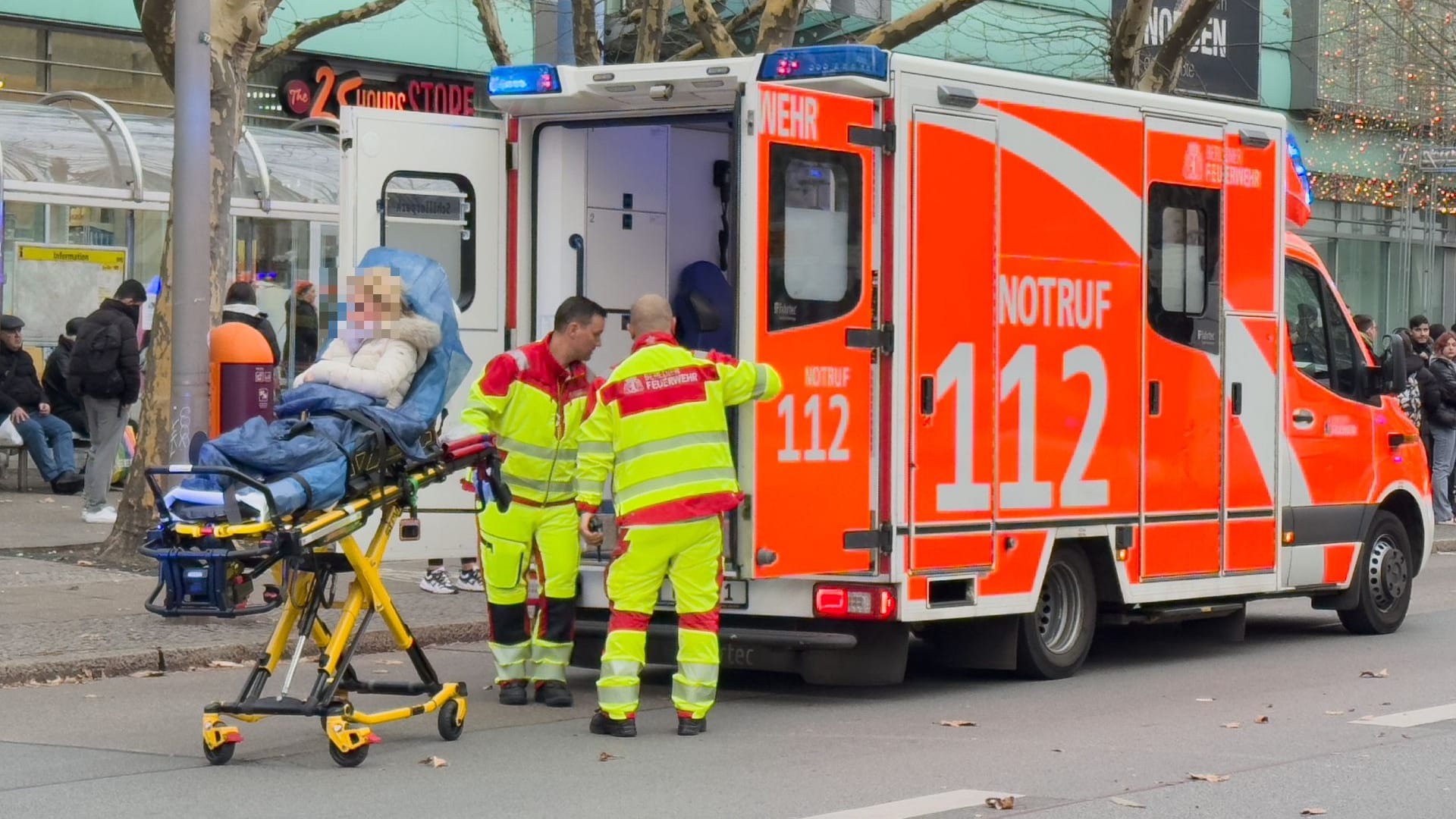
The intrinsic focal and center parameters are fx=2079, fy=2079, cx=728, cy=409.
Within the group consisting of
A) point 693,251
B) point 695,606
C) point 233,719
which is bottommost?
point 233,719

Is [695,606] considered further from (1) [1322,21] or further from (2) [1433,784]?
(1) [1322,21]

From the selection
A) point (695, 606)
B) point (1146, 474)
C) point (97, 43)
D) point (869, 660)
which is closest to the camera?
point (695, 606)

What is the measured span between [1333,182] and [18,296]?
75.2ft

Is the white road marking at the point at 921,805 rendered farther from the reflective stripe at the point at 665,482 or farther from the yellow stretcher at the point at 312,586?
the yellow stretcher at the point at 312,586

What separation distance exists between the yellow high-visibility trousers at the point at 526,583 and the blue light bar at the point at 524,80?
1.93m

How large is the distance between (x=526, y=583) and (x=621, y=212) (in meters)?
2.14

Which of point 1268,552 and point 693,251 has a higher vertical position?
point 693,251

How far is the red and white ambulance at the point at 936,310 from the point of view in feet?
28.9

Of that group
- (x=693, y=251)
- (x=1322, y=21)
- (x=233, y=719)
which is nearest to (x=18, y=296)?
(x=693, y=251)

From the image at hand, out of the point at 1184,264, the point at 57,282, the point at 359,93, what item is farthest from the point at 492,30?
the point at 1184,264

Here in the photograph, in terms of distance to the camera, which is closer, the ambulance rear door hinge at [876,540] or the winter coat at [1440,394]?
the ambulance rear door hinge at [876,540]

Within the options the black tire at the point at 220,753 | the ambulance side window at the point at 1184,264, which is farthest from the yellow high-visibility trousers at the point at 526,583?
the ambulance side window at the point at 1184,264

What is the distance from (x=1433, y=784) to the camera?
291 inches

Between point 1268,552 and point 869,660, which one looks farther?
point 1268,552
